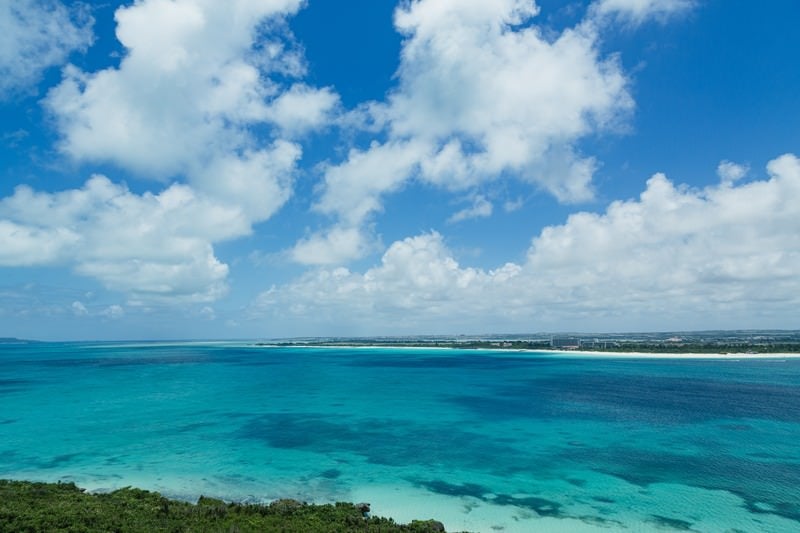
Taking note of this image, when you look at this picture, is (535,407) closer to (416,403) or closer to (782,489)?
(416,403)

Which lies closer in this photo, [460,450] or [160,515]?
[160,515]

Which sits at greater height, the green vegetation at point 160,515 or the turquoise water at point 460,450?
the green vegetation at point 160,515

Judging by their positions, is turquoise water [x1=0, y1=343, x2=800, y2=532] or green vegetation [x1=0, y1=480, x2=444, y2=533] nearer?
green vegetation [x1=0, y1=480, x2=444, y2=533]

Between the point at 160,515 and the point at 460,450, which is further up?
the point at 160,515

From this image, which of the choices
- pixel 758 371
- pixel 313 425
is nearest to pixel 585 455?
pixel 313 425
